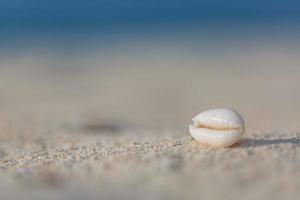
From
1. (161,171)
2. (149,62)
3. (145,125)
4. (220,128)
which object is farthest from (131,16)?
(161,171)

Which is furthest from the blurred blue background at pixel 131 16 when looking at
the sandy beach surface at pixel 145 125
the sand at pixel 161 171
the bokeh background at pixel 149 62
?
the sand at pixel 161 171

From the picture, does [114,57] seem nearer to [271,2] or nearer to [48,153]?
[48,153]

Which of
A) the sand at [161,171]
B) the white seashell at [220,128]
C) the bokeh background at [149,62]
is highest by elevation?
the bokeh background at [149,62]

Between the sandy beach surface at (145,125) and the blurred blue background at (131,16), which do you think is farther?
the blurred blue background at (131,16)

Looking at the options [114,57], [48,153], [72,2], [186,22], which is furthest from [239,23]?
[48,153]

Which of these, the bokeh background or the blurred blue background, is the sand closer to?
the bokeh background

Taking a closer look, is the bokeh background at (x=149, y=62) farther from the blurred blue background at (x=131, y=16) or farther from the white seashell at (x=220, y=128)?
the white seashell at (x=220, y=128)

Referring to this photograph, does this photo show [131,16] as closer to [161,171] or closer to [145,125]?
[145,125]
